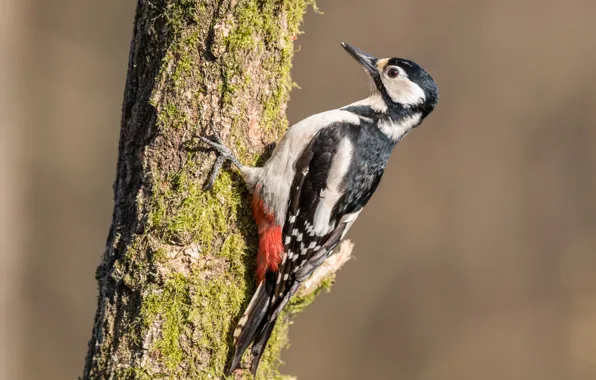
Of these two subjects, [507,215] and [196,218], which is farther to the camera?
[507,215]

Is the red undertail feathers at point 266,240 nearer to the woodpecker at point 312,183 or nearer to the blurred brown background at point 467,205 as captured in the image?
the woodpecker at point 312,183

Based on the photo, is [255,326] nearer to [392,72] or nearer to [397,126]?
[397,126]

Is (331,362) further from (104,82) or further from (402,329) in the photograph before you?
(104,82)

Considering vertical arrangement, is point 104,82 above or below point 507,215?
above

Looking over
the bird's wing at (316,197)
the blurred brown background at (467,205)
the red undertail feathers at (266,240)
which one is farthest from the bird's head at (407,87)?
the blurred brown background at (467,205)

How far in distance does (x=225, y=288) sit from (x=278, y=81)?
1025 mm

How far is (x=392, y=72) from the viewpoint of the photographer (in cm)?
364

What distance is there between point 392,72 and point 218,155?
123 centimetres

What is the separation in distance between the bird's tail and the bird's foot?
0.56 m

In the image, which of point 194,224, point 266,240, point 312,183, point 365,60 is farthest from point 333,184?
point 365,60

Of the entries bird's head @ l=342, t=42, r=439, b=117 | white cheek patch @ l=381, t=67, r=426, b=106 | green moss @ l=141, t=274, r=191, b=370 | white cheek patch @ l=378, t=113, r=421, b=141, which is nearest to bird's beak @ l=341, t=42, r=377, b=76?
bird's head @ l=342, t=42, r=439, b=117

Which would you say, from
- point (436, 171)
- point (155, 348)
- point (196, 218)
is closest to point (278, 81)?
point (196, 218)

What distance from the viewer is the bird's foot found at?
115 inches

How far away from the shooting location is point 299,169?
10.7 ft
